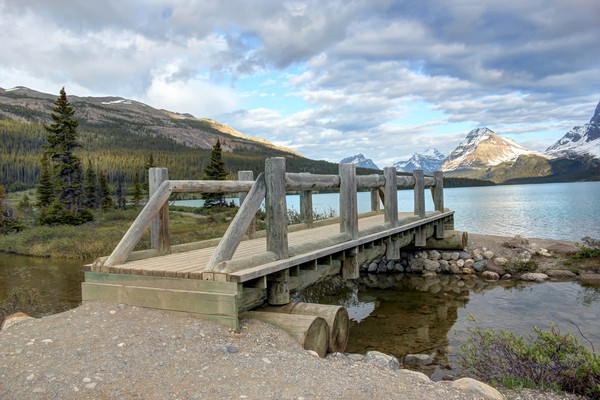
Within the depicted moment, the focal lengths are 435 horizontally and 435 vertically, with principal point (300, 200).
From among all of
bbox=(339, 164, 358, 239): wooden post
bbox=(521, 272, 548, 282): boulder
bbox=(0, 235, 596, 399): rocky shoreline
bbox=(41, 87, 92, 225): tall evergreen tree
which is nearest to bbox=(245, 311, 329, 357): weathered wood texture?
bbox=(0, 235, 596, 399): rocky shoreline

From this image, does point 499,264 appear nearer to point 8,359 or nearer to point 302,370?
point 302,370

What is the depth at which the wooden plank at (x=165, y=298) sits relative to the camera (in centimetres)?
579

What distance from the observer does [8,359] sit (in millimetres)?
4863

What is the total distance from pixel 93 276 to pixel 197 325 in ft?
7.30

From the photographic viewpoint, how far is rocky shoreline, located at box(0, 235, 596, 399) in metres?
4.32

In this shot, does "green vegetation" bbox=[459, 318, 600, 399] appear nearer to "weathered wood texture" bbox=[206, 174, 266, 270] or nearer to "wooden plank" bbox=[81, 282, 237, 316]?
"wooden plank" bbox=[81, 282, 237, 316]

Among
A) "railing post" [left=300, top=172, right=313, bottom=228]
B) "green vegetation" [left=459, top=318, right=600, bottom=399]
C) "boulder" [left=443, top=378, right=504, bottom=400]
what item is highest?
"railing post" [left=300, top=172, right=313, bottom=228]

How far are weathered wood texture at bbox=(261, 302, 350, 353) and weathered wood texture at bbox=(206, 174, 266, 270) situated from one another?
132 cm

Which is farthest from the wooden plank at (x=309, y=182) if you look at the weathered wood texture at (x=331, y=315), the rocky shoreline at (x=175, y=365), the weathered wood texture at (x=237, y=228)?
the rocky shoreline at (x=175, y=365)

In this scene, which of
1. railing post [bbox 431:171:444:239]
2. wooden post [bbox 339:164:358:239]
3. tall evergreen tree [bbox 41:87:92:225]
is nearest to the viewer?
wooden post [bbox 339:164:358:239]

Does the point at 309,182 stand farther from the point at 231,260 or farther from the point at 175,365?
the point at 175,365

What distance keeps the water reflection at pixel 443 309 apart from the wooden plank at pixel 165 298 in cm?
418

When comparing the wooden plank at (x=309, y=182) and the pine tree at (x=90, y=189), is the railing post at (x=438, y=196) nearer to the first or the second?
the wooden plank at (x=309, y=182)

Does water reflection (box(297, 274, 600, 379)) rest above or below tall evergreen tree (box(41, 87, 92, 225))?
below
